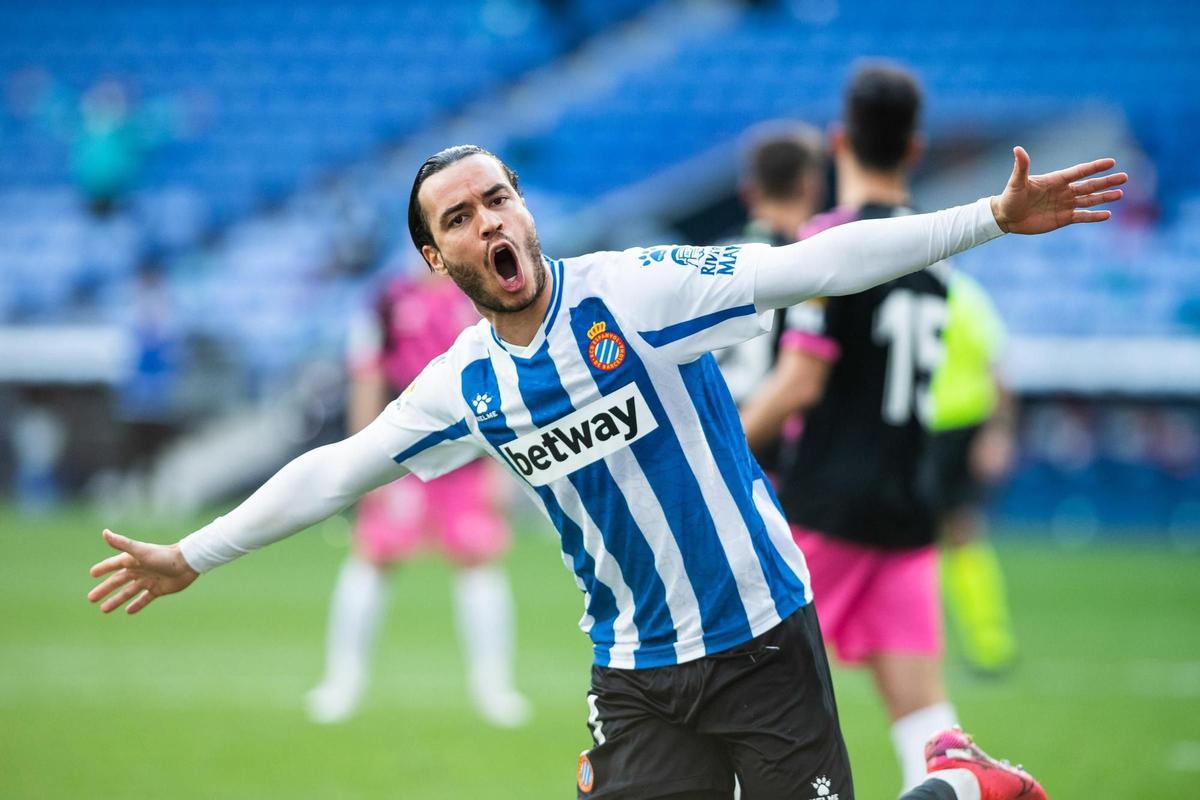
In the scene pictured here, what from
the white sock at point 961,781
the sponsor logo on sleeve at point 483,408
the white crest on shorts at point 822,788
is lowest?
the white sock at point 961,781

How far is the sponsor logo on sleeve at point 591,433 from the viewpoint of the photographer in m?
3.42

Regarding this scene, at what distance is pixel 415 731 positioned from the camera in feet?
24.0

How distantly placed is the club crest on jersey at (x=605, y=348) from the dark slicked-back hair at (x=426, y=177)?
0.44 m

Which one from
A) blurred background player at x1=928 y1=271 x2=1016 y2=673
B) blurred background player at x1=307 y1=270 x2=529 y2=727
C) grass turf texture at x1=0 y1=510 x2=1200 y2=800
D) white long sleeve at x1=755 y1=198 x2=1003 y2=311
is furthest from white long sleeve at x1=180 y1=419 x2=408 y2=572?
blurred background player at x1=928 y1=271 x2=1016 y2=673

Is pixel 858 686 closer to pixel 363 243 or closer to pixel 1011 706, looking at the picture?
pixel 1011 706

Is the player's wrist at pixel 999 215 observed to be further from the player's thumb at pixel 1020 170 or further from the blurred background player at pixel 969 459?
the blurred background player at pixel 969 459

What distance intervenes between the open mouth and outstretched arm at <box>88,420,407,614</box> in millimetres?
511

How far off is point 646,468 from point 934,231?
0.82 metres

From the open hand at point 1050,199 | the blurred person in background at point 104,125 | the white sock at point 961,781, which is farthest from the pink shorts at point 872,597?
the blurred person in background at point 104,125

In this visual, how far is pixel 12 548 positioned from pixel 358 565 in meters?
7.26

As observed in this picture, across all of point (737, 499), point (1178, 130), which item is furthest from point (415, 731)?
point (1178, 130)

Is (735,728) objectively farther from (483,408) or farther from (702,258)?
(702,258)

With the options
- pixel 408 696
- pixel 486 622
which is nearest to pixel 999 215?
pixel 486 622

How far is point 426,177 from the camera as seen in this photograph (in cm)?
353
